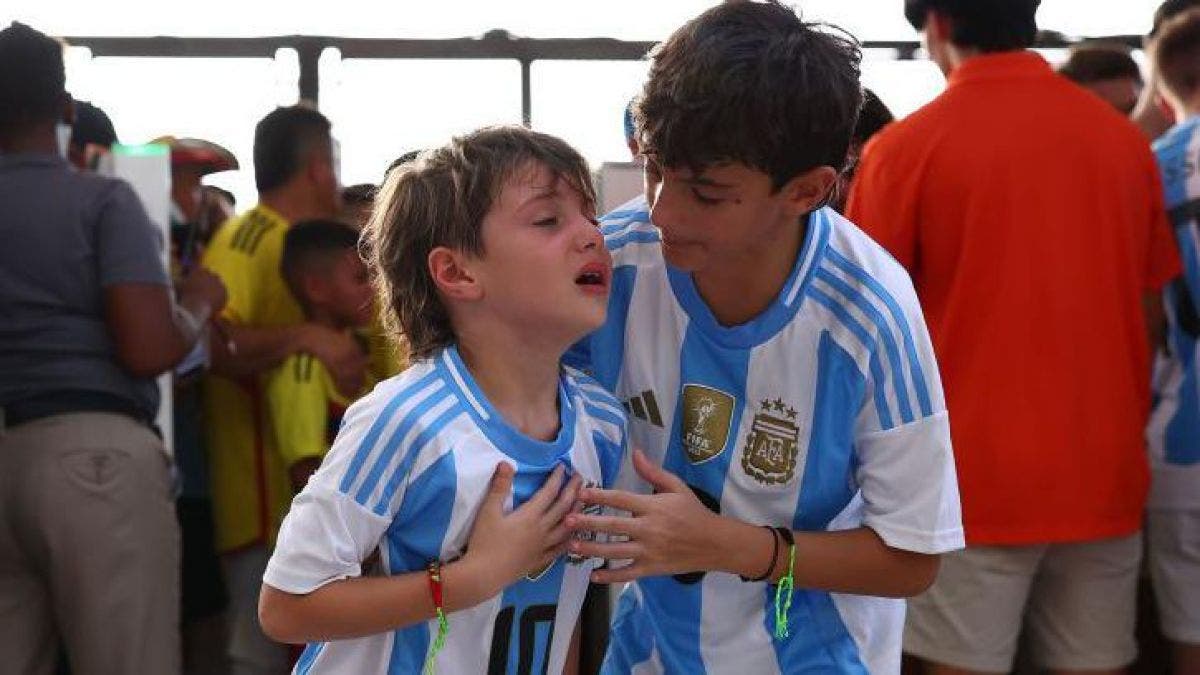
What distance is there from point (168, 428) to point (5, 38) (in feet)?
3.28

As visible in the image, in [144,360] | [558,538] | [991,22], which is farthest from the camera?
[144,360]

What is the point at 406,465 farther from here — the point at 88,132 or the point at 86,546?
the point at 88,132

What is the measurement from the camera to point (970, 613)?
12.9 feet

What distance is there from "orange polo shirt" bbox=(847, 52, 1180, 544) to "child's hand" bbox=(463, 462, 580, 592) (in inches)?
65.4

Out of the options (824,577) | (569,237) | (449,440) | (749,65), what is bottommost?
(824,577)

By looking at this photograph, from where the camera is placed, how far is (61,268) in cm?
394

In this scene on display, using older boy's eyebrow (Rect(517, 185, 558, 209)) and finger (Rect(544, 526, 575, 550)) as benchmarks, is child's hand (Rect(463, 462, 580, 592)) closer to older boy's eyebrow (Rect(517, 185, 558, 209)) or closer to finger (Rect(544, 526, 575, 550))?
finger (Rect(544, 526, 575, 550))

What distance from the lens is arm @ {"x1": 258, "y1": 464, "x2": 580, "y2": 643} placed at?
85.8 inches

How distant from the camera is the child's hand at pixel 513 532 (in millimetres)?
2191

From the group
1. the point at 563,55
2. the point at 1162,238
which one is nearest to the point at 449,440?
the point at 1162,238

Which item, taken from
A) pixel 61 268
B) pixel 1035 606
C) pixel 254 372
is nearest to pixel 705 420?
pixel 1035 606

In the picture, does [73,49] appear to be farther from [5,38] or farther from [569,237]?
[569,237]

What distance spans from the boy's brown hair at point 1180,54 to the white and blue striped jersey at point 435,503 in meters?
2.16

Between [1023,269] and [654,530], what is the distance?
5.82 ft
